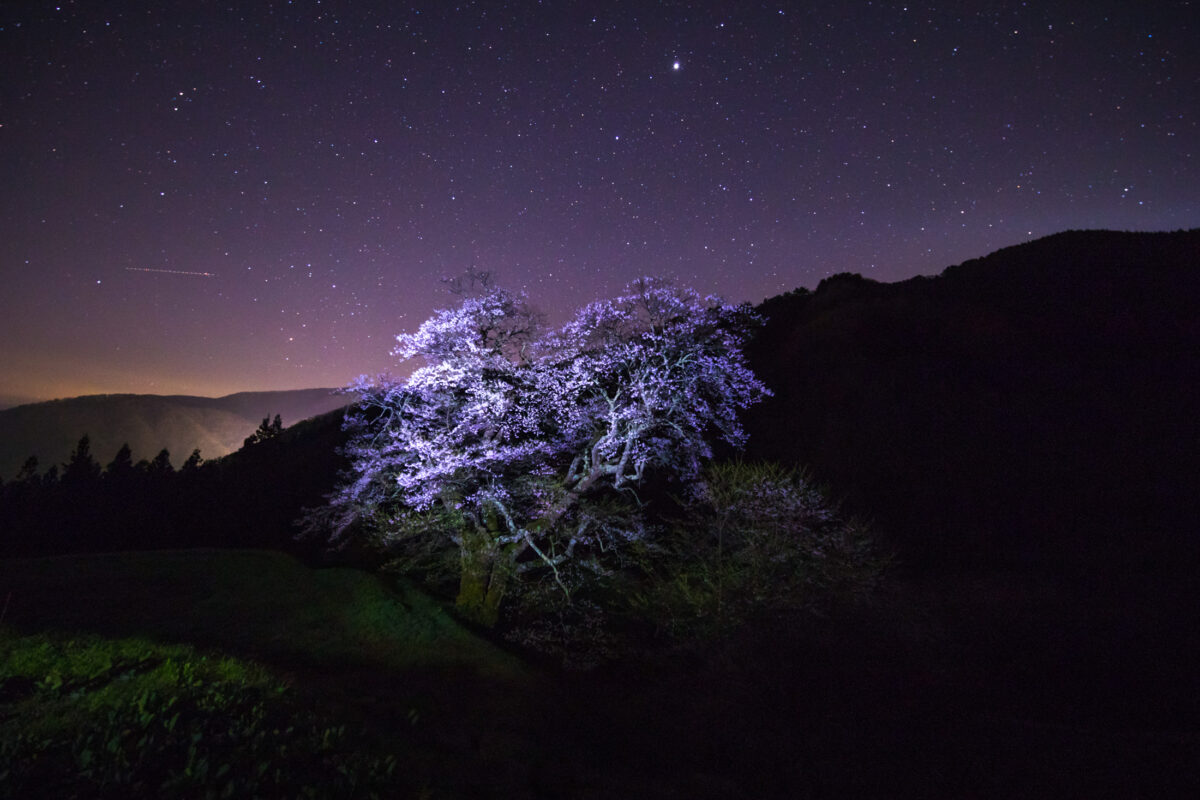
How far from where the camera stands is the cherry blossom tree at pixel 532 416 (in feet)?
56.8

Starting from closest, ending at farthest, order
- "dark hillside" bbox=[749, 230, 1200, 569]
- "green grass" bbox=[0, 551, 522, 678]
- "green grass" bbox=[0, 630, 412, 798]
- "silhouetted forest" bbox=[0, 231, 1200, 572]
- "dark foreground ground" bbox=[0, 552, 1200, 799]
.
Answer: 1. "green grass" bbox=[0, 630, 412, 798]
2. "dark foreground ground" bbox=[0, 552, 1200, 799]
3. "green grass" bbox=[0, 551, 522, 678]
4. "dark hillside" bbox=[749, 230, 1200, 569]
5. "silhouetted forest" bbox=[0, 231, 1200, 572]

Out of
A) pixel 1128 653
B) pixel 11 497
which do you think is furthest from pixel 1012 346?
pixel 11 497

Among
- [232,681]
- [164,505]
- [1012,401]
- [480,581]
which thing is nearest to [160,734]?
[232,681]

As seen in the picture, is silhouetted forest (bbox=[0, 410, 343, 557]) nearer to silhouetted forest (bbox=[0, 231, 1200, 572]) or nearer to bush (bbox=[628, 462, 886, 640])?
silhouetted forest (bbox=[0, 231, 1200, 572])

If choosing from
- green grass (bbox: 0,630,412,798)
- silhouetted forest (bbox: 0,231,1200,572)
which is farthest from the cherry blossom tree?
silhouetted forest (bbox: 0,231,1200,572)

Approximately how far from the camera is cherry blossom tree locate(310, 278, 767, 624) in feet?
56.8

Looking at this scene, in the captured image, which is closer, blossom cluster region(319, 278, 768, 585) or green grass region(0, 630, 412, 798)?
green grass region(0, 630, 412, 798)

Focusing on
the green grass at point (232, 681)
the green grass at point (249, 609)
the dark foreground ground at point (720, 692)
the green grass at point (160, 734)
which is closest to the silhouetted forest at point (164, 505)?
the green grass at point (249, 609)

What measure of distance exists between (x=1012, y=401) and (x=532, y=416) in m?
43.1

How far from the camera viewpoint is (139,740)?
612 cm

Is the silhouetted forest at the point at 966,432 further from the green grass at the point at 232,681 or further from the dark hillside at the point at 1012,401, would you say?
the green grass at the point at 232,681

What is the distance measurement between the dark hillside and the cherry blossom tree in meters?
22.1

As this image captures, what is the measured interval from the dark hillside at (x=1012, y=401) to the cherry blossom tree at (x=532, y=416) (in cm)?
2208

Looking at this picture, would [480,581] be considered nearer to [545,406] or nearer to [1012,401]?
[545,406]
